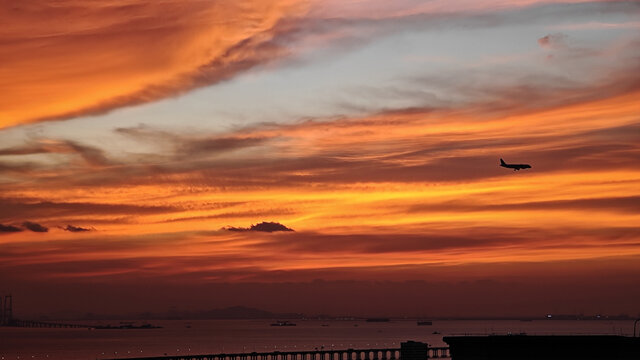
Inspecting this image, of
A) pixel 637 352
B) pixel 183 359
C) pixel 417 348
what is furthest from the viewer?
pixel 183 359

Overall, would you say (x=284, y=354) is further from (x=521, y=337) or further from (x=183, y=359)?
(x=521, y=337)

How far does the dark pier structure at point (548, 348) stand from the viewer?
76.3 m

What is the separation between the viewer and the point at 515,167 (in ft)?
389

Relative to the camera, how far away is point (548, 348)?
3063 inches

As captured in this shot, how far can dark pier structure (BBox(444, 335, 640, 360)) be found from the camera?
76312mm

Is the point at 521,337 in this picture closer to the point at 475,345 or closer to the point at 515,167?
the point at 475,345

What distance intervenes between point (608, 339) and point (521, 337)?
292 inches

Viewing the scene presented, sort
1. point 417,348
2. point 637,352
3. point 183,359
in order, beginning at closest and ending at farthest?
1. point 637,352
2. point 417,348
3. point 183,359

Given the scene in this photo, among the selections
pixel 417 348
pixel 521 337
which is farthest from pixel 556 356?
pixel 417 348

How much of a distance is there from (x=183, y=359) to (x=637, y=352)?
99.6 metres

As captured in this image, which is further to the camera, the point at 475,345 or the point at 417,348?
the point at 417,348

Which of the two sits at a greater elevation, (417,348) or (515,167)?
(515,167)

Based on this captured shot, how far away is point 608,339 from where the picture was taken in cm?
7681

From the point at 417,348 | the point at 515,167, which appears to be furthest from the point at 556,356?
the point at 515,167
